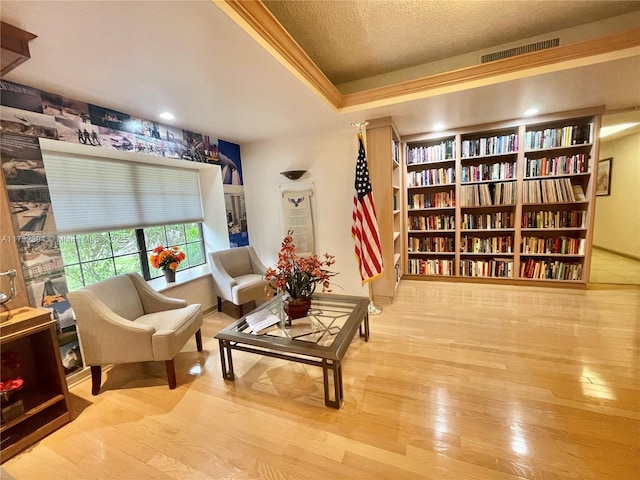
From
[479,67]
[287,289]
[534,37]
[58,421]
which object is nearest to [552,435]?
[287,289]

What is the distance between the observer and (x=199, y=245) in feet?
11.9

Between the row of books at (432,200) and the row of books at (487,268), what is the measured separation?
0.91 m

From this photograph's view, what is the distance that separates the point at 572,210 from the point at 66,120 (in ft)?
18.1

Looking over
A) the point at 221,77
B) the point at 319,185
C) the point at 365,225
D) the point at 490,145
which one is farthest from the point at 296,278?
the point at 490,145

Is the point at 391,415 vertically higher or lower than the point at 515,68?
lower

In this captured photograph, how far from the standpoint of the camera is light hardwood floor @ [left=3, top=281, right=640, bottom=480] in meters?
1.29

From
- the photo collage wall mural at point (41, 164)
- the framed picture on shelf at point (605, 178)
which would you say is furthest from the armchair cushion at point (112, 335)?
the framed picture on shelf at point (605, 178)

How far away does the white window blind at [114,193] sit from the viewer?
217 cm

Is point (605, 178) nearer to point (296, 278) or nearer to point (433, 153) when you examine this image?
point (433, 153)

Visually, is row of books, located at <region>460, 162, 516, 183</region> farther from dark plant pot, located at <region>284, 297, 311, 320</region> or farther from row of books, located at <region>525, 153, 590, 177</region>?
dark plant pot, located at <region>284, 297, 311, 320</region>

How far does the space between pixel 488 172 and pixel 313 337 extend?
11.1 feet

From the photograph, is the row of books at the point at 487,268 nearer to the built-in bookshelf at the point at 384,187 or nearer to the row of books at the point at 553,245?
the row of books at the point at 553,245

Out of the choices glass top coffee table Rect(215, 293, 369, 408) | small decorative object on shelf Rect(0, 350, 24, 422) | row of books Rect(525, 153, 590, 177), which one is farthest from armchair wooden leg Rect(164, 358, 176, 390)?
row of books Rect(525, 153, 590, 177)

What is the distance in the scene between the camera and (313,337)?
5.81 feet
